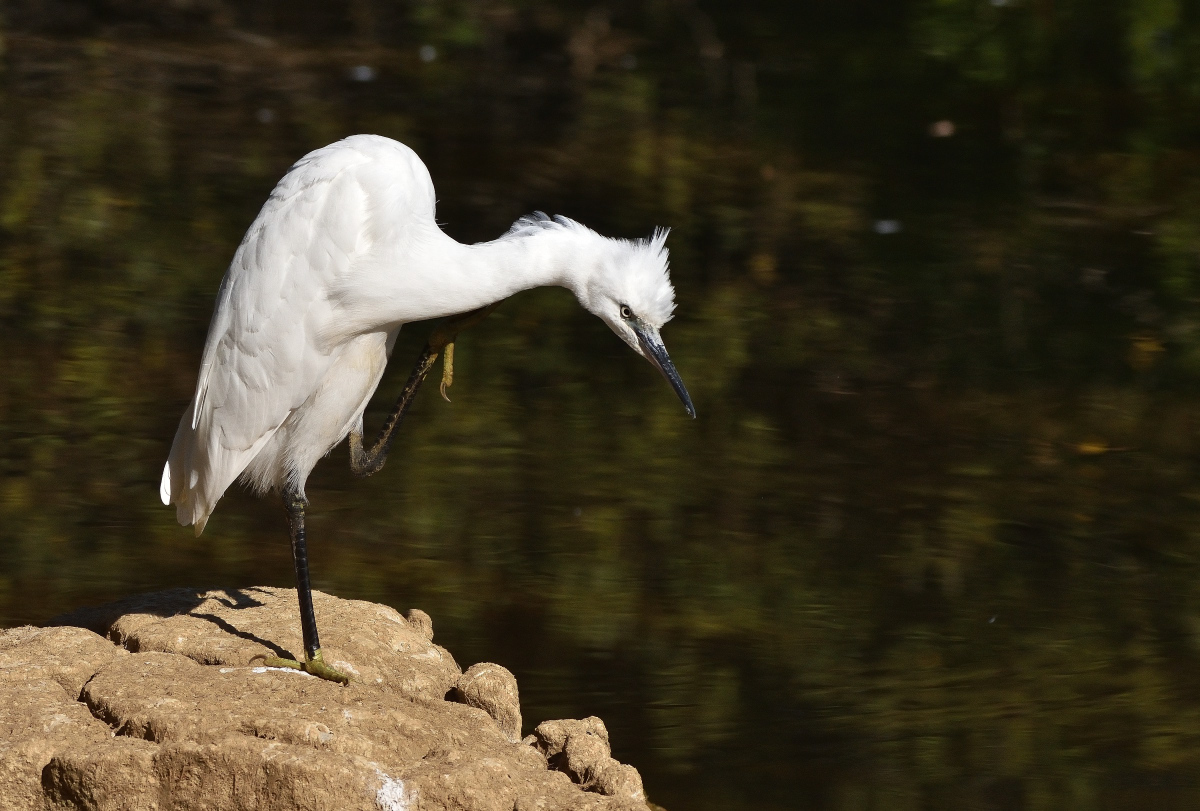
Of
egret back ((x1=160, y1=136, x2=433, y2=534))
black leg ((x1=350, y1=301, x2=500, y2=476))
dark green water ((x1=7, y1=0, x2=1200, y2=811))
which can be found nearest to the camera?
egret back ((x1=160, y1=136, x2=433, y2=534))

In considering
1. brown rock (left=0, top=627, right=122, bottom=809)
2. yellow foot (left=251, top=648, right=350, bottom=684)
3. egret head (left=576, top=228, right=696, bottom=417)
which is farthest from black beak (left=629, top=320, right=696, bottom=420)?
brown rock (left=0, top=627, right=122, bottom=809)

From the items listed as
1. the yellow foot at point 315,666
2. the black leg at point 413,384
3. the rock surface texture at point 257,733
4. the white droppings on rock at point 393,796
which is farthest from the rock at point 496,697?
the black leg at point 413,384

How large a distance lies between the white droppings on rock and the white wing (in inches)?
54.5

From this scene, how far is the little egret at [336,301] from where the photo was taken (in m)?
4.23

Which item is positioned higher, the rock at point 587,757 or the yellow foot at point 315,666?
the yellow foot at point 315,666

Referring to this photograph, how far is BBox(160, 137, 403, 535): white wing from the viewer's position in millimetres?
4406

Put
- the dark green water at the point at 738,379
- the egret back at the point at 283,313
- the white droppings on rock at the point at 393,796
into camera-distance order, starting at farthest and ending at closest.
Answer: the dark green water at the point at 738,379
the egret back at the point at 283,313
the white droppings on rock at the point at 393,796

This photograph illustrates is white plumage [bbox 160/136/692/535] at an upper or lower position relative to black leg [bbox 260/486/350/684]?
upper

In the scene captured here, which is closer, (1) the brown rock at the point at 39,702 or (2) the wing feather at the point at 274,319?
(1) the brown rock at the point at 39,702

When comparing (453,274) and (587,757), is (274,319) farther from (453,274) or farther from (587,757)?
(587,757)

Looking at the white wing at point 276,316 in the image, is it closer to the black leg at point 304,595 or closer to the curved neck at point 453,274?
the curved neck at point 453,274

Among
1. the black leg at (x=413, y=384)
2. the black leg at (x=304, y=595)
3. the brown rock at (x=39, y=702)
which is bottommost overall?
the brown rock at (x=39, y=702)

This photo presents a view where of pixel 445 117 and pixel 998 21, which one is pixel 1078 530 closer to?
pixel 445 117

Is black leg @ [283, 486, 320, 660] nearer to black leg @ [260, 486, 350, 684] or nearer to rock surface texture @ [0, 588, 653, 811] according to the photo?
black leg @ [260, 486, 350, 684]
